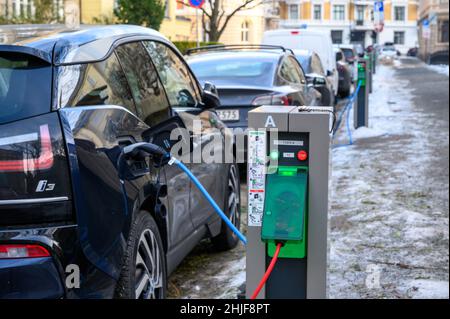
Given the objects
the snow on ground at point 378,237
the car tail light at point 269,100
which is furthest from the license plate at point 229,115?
the snow on ground at point 378,237

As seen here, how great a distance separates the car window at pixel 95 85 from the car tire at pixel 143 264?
604 millimetres

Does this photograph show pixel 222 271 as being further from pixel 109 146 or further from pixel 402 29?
pixel 402 29

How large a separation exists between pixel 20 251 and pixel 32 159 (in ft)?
1.23

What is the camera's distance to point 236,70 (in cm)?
972

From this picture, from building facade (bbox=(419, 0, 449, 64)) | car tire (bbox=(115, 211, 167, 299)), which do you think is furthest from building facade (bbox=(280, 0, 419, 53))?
car tire (bbox=(115, 211, 167, 299))

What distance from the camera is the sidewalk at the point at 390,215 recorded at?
5379 millimetres

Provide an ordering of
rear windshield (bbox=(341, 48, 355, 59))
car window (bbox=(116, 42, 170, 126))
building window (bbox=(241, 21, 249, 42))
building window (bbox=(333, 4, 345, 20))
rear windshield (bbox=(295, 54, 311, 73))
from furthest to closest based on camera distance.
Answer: building window (bbox=(333, 4, 345, 20))
rear windshield (bbox=(341, 48, 355, 59))
building window (bbox=(241, 21, 249, 42))
rear windshield (bbox=(295, 54, 311, 73))
car window (bbox=(116, 42, 170, 126))

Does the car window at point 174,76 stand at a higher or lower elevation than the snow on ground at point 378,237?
higher

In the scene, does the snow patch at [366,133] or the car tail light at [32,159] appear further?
the snow patch at [366,133]

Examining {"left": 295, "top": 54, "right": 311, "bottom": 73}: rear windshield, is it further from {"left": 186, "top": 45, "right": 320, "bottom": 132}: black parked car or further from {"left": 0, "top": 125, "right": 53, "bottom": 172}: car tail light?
{"left": 0, "top": 125, "right": 53, "bottom": 172}: car tail light

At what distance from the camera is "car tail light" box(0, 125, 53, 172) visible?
313cm

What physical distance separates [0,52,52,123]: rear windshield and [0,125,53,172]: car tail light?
11 centimetres

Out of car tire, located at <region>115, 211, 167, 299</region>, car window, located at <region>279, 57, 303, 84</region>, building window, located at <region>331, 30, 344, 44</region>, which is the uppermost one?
building window, located at <region>331, 30, 344, 44</region>

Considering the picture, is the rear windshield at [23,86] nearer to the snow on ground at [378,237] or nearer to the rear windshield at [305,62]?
the snow on ground at [378,237]
